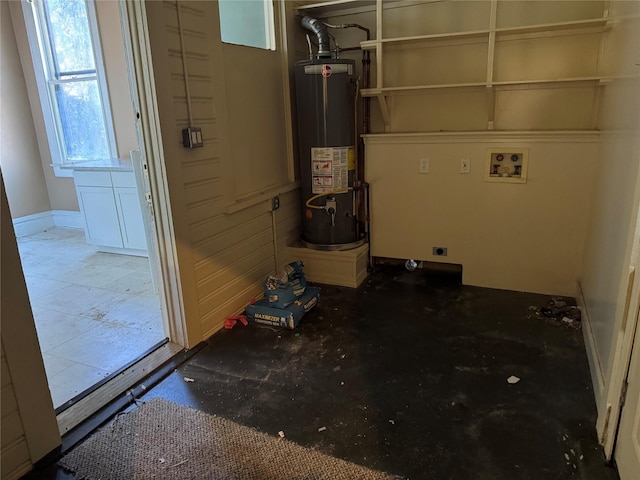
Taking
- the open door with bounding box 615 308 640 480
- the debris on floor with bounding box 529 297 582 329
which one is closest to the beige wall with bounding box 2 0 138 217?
the debris on floor with bounding box 529 297 582 329

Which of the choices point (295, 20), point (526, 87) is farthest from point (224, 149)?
point (526, 87)

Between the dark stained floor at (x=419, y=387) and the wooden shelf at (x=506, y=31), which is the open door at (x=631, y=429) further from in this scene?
the wooden shelf at (x=506, y=31)

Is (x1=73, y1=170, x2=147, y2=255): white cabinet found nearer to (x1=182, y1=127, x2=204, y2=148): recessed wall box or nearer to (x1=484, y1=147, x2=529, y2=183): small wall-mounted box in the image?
(x1=182, y1=127, x2=204, y2=148): recessed wall box

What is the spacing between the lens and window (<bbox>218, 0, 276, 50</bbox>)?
111 inches

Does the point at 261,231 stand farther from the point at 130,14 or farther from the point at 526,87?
the point at 526,87

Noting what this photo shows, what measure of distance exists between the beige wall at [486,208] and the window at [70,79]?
3.14 m

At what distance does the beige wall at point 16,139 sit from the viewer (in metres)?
4.91

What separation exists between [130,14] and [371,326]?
2.15 meters

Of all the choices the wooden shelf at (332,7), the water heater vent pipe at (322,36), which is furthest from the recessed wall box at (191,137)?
the wooden shelf at (332,7)

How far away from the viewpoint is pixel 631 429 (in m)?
1.53

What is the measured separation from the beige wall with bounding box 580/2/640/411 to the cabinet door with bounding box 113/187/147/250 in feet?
11.6

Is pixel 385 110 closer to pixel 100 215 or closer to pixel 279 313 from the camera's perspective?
pixel 279 313

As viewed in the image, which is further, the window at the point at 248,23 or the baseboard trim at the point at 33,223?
the baseboard trim at the point at 33,223

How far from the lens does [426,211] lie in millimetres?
3424
